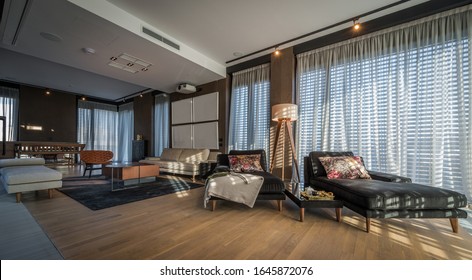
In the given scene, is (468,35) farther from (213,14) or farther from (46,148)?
(46,148)

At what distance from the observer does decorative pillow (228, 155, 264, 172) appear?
3240mm

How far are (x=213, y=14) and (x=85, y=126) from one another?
8363 millimetres

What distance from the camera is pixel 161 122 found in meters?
6.61

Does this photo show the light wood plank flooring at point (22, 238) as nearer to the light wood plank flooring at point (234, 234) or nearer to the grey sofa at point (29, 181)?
the light wood plank flooring at point (234, 234)

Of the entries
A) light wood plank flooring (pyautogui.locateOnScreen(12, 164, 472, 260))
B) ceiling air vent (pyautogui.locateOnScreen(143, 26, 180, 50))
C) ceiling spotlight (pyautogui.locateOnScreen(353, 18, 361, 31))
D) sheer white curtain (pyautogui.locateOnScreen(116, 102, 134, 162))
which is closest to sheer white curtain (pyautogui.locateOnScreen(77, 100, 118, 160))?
sheer white curtain (pyautogui.locateOnScreen(116, 102, 134, 162))

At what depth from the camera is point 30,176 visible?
2.53 meters

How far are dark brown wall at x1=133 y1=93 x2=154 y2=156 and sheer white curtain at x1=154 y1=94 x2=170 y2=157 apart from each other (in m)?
0.26

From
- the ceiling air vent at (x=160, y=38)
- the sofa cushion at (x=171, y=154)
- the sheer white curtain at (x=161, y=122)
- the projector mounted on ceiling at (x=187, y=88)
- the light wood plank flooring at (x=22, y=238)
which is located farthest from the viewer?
the sheer white curtain at (x=161, y=122)

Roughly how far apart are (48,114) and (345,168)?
10.3 m

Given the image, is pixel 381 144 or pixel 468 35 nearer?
pixel 468 35

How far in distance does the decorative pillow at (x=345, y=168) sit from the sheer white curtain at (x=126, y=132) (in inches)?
309

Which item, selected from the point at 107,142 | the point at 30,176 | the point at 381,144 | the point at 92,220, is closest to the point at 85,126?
the point at 107,142

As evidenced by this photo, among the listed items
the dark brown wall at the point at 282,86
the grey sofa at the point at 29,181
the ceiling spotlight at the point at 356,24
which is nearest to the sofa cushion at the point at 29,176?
the grey sofa at the point at 29,181

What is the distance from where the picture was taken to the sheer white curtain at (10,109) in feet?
19.9
